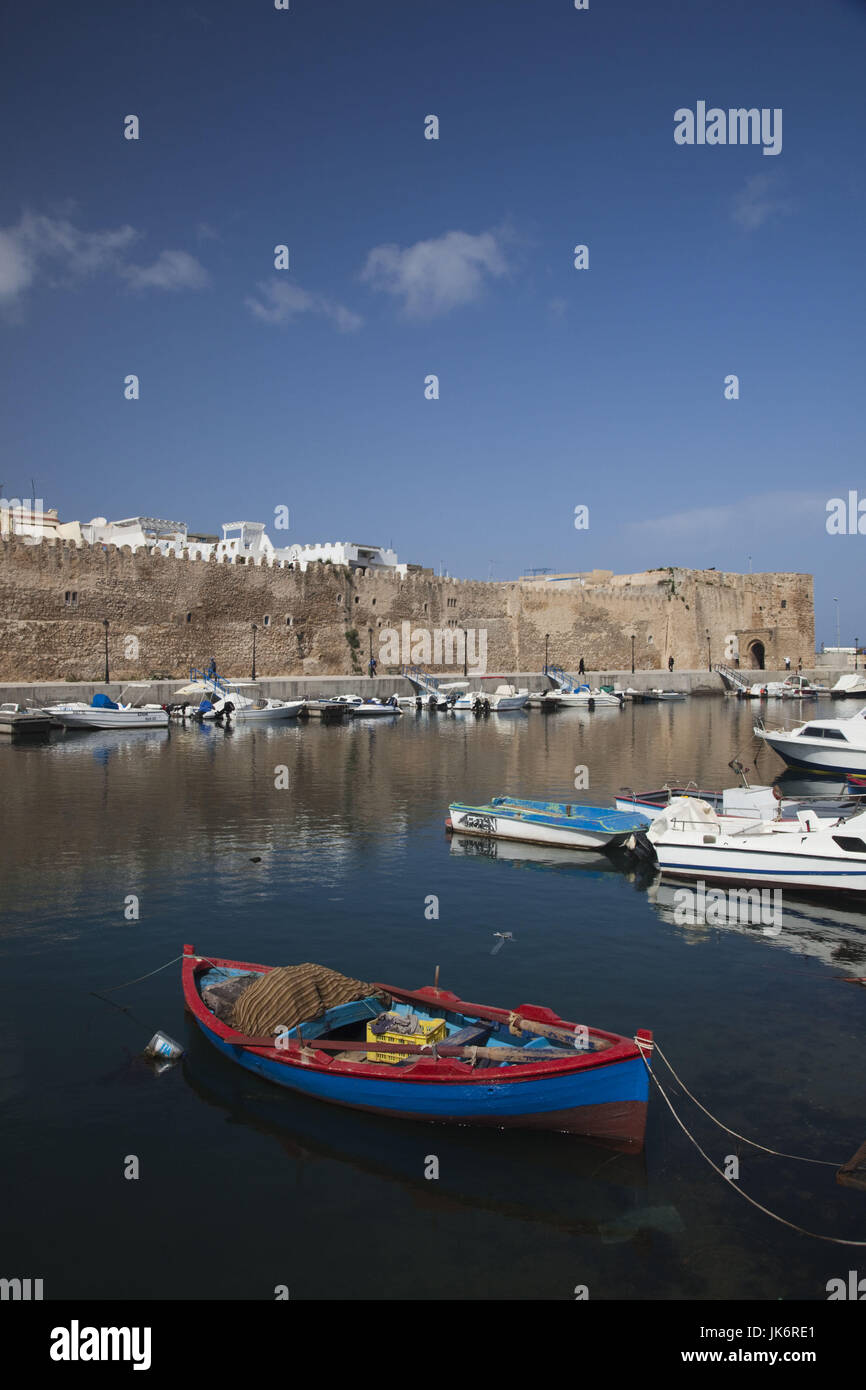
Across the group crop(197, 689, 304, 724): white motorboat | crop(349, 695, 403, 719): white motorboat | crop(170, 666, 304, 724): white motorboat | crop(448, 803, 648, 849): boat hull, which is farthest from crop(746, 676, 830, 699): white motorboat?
crop(448, 803, 648, 849): boat hull

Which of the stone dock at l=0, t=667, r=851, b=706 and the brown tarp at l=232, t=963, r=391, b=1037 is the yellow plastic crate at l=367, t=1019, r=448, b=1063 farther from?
the stone dock at l=0, t=667, r=851, b=706

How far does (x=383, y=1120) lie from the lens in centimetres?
563

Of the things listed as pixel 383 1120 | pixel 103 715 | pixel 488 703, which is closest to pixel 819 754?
pixel 383 1120

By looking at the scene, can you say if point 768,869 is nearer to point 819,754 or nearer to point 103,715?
point 819,754

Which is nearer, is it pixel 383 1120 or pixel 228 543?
pixel 383 1120

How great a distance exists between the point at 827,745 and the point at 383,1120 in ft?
58.6

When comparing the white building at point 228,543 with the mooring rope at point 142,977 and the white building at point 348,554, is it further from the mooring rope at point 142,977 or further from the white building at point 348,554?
the mooring rope at point 142,977

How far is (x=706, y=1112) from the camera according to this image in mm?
5699

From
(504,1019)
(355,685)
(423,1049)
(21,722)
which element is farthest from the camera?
(355,685)

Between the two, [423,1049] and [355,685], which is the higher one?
[355,685]

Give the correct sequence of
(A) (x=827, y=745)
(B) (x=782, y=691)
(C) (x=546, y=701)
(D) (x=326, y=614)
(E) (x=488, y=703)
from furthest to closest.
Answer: (B) (x=782, y=691)
(D) (x=326, y=614)
(C) (x=546, y=701)
(E) (x=488, y=703)
(A) (x=827, y=745)

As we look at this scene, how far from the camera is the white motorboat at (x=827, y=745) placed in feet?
67.1
